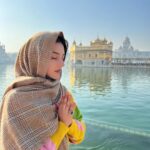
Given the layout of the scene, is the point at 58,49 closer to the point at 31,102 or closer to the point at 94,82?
the point at 31,102

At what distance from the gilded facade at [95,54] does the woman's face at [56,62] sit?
60.6 metres

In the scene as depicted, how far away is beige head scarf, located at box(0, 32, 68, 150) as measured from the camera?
3.46 feet

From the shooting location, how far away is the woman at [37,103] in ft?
3.47

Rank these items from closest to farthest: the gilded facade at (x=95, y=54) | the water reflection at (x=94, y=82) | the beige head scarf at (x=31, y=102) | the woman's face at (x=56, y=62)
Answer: the beige head scarf at (x=31, y=102)
the woman's face at (x=56, y=62)
the water reflection at (x=94, y=82)
the gilded facade at (x=95, y=54)

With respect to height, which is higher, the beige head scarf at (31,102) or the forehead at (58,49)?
the forehead at (58,49)

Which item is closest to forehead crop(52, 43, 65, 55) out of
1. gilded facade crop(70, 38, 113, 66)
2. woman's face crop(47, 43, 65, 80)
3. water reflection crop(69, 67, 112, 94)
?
woman's face crop(47, 43, 65, 80)

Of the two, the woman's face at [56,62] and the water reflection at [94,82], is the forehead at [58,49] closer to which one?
the woman's face at [56,62]

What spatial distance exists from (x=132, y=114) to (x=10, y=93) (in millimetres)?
6122

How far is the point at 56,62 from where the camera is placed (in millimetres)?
1213

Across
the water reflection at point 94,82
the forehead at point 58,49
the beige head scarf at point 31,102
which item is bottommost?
the water reflection at point 94,82

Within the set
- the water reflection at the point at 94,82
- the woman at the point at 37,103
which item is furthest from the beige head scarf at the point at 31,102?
the water reflection at the point at 94,82

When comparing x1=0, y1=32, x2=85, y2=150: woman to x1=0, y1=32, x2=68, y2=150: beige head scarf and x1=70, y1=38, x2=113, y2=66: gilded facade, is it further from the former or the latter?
x1=70, y1=38, x2=113, y2=66: gilded facade

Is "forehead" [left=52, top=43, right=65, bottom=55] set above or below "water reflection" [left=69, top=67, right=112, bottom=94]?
above

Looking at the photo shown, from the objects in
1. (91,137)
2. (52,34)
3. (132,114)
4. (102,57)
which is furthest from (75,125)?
(102,57)
